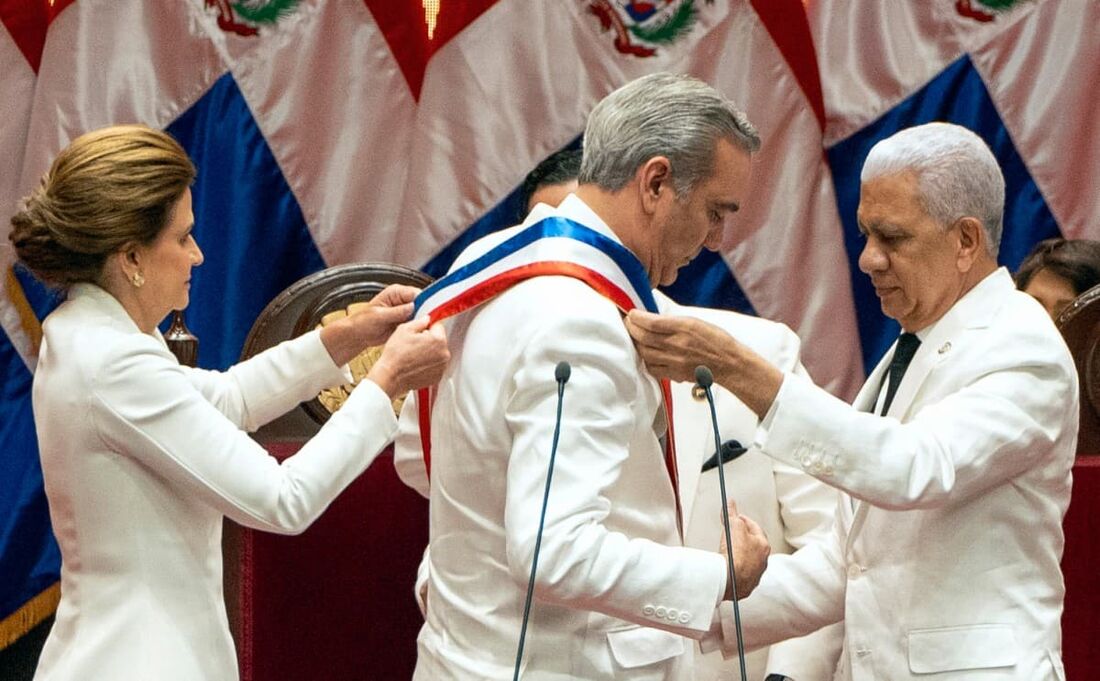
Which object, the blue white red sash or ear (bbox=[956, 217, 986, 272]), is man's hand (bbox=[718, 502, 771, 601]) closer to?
the blue white red sash

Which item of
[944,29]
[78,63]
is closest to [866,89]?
[944,29]

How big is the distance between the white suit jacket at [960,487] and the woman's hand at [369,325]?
77cm

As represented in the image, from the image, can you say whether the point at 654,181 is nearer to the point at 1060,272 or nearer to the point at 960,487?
the point at 960,487

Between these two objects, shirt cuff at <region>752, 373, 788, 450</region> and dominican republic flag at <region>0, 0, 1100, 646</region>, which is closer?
shirt cuff at <region>752, 373, 788, 450</region>

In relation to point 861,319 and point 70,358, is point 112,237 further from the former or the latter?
point 861,319

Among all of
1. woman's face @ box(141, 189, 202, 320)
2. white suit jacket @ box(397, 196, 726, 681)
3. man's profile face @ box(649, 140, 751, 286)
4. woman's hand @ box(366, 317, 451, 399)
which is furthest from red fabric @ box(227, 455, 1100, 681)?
man's profile face @ box(649, 140, 751, 286)

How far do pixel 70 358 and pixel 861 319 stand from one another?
2.58 meters

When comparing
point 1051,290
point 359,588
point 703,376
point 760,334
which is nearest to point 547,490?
point 703,376

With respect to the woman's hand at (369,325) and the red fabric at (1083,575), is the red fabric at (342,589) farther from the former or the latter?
the red fabric at (1083,575)

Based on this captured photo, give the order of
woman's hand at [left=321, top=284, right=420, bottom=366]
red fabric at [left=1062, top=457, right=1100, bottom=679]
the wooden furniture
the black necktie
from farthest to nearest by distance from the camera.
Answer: the wooden furniture < red fabric at [left=1062, top=457, right=1100, bottom=679] < woman's hand at [left=321, top=284, right=420, bottom=366] < the black necktie

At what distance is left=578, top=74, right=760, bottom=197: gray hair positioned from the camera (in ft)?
6.97

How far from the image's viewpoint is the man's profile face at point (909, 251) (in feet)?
7.90

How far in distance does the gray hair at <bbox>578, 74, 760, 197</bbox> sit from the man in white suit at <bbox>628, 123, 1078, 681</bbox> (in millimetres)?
234

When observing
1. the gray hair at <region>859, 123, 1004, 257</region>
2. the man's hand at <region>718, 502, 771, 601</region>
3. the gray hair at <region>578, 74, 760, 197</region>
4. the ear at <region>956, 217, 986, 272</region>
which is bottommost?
the man's hand at <region>718, 502, 771, 601</region>
